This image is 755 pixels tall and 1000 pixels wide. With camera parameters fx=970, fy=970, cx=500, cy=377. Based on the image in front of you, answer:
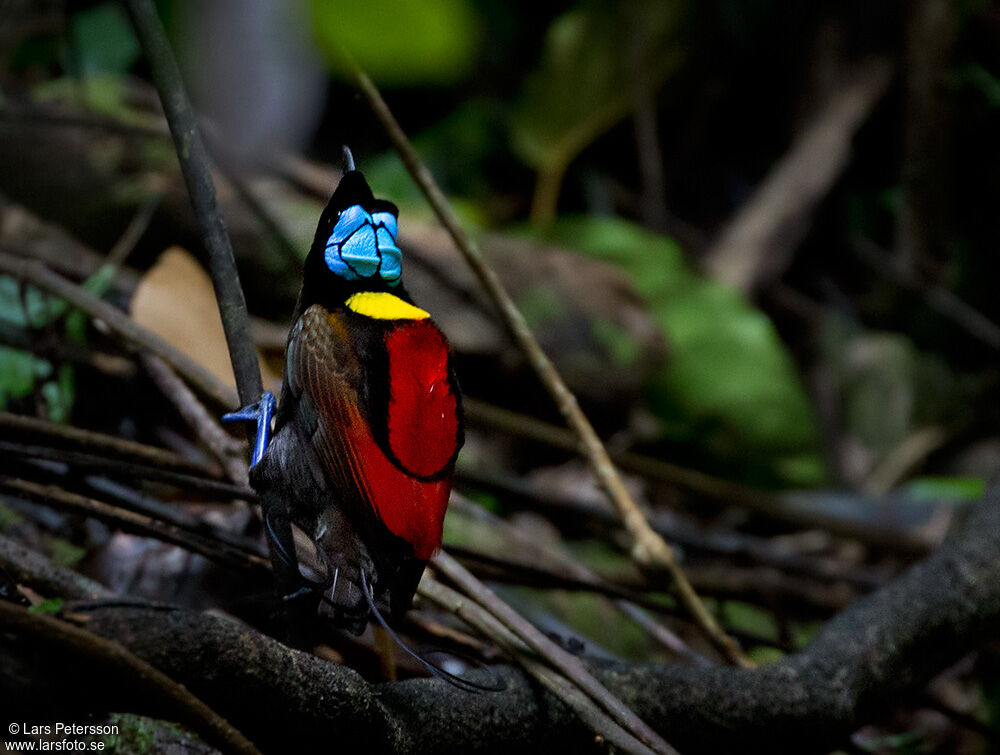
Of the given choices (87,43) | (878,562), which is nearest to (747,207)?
(878,562)

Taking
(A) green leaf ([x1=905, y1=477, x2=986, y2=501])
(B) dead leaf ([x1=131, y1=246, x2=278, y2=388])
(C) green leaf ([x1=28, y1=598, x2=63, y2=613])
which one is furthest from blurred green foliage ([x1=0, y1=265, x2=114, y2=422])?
(A) green leaf ([x1=905, y1=477, x2=986, y2=501])

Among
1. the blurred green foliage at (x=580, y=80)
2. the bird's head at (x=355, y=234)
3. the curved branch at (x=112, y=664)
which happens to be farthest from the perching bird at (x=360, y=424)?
the blurred green foliage at (x=580, y=80)

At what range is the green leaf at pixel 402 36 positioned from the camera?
6.23 feet

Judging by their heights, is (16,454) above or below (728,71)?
below

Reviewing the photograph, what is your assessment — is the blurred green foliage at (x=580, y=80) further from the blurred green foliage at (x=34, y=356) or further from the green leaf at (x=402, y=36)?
the blurred green foliage at (x=34, y=356)

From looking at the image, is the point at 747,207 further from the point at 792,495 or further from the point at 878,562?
the point at 878,562

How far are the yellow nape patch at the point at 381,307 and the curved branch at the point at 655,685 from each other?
1.11 ft

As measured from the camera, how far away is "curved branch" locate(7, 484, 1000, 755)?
3.08ft

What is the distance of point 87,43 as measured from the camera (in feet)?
11.1

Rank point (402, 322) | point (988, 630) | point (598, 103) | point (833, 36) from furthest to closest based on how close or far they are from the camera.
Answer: point (833, 36)
point (598, 103)
point (988, 630)
point (402, 322)

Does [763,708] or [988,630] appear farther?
[988,630]

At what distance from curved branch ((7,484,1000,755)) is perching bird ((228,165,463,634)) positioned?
0.33ft

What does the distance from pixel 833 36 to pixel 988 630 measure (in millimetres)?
3303

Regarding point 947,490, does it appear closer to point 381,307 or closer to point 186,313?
point 186,313
